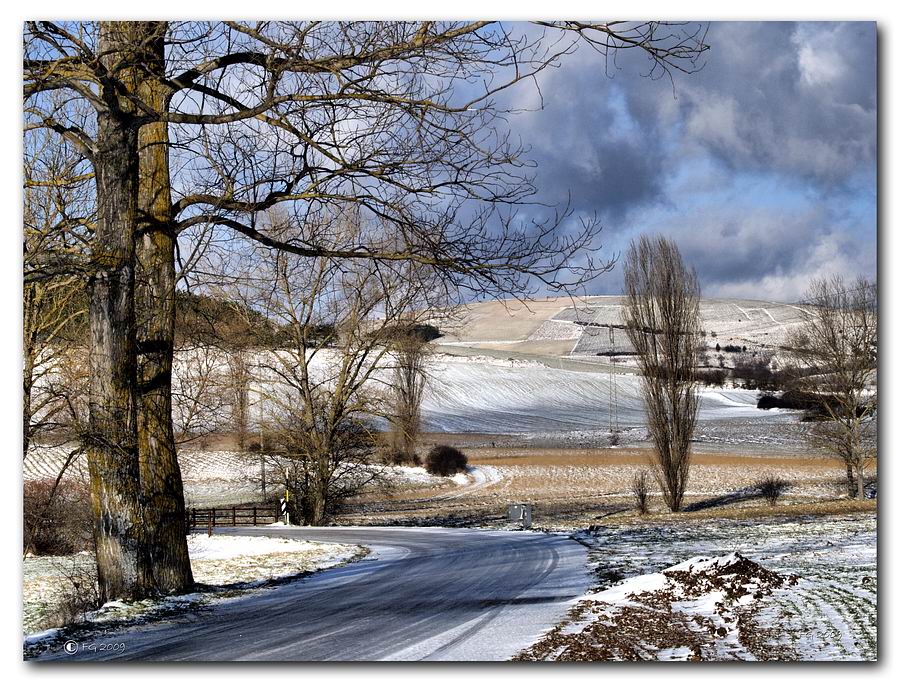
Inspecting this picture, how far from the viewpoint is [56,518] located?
1052 centimetres

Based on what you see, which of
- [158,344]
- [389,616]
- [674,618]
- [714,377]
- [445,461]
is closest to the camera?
[674,618]

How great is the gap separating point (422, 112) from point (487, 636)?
391cm

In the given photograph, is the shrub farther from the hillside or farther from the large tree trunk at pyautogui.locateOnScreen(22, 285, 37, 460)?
the large tree trunk at pyautogui.locateOnScreen(22, 285, 37, 460)

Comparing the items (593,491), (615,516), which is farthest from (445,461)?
(615,516)

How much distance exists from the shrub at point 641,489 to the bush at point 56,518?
496 inches

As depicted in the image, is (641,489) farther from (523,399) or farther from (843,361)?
(843,361)

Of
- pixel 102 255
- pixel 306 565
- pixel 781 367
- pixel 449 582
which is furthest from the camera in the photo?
Result: pixel 781 367

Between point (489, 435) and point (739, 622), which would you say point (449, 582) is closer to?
point (739, 622)

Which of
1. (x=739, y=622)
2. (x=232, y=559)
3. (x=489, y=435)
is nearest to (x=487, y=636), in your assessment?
(x=739, y=622)

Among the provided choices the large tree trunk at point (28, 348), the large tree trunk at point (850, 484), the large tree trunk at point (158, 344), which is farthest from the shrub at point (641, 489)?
the large tree trunk at point (158, 344)

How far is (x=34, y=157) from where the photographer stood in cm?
985

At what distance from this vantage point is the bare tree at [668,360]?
18.8 m

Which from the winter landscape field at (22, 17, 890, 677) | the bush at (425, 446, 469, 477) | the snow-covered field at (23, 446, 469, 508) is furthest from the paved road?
the bush at (425, 446, 469, 477)

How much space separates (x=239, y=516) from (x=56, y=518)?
10.6 meters
